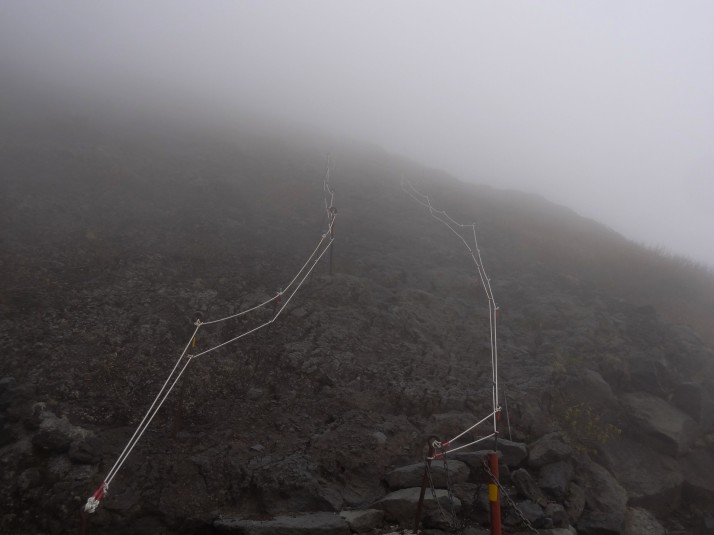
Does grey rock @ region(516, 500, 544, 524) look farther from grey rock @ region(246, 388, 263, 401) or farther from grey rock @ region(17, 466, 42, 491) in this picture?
grey rock @ region(17, 466, 42, 491)

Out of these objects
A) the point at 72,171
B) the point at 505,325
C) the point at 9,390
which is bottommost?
the point at 9,390

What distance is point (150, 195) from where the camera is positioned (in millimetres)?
16766

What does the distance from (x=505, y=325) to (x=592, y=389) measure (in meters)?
2.82

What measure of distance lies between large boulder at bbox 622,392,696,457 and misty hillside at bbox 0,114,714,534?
0.04 meters

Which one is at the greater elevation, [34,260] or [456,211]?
[456,211]

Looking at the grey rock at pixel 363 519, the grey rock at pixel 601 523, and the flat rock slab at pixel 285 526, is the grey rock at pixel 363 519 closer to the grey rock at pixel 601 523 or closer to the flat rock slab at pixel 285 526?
the flat rock slab at pixel 285 526

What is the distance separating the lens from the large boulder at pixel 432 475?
751cm

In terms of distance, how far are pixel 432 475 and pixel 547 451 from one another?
2346 millimetres

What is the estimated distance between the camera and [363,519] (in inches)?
265

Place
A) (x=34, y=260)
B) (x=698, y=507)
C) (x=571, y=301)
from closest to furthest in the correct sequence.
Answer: (x=698, y=507)
(x=34, y=260)
(x=571, y=301)

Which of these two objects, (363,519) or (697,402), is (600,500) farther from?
(363,519)

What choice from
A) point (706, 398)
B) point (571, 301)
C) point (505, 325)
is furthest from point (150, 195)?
point (706, 398)

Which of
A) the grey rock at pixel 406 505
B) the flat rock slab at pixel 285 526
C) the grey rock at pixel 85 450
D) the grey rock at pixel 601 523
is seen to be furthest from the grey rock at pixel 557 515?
the grey rock at pixel 85 450

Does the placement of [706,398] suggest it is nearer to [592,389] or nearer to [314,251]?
[592,389]
